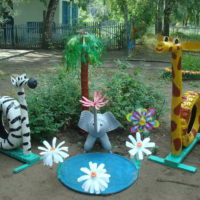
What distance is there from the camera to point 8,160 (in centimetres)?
393

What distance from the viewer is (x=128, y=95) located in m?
4.89

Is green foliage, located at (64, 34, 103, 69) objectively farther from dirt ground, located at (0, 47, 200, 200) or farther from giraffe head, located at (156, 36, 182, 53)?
dirt ground, located at (0, 47, 200, 200)

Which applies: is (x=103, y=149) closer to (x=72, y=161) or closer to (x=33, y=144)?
(x=72, y=161)

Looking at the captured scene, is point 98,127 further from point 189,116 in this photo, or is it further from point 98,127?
point 189,116

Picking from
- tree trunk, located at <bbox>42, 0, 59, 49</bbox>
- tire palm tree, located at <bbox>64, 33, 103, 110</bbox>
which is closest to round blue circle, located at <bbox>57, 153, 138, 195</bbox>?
tire palm tree, located at <bbox>64, 33, 103, 110</bbox>

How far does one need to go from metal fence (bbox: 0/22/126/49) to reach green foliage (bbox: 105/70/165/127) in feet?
35.1

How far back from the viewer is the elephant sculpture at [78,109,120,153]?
3941 mm

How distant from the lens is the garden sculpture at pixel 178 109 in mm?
3408

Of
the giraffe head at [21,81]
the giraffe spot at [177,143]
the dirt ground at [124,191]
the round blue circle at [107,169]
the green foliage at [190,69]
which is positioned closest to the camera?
the dirt ground at [124,191]

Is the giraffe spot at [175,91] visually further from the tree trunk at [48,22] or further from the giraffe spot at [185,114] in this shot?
the tree trunk at [48,22]

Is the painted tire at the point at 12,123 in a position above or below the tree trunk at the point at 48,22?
below

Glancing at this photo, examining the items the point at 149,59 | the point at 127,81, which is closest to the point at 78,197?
the point at 127,81

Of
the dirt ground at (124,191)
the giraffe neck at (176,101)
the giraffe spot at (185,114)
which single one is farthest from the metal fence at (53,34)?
the giraffe neck at (176,101)

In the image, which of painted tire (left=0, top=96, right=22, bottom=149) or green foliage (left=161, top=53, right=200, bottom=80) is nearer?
painted tire (left=0, top=96, right=22, bottom=149)
